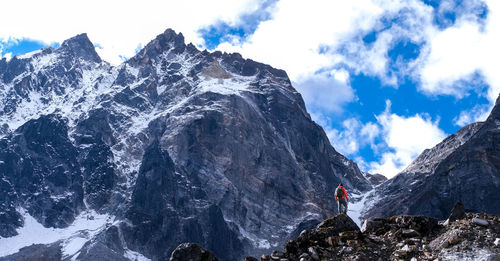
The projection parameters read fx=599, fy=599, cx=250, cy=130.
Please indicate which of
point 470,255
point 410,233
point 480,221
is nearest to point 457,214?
point 480,221

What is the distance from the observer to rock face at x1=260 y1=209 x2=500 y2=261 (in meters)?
22.0

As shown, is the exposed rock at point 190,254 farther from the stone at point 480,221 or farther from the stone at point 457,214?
the stone at point 457,214

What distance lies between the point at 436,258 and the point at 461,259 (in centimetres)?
85

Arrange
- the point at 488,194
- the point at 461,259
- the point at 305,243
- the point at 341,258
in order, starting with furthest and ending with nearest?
the point at 488,194 → the point at 305,243 → the point at 341,258 → the point at 461,259

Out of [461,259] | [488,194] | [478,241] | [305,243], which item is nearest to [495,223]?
[478,241]

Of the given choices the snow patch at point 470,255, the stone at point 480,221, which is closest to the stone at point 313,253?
the snow patch at point 470,255

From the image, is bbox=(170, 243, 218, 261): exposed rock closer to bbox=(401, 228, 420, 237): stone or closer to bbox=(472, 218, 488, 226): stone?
bbox=(401, 228, 420, 237): stone

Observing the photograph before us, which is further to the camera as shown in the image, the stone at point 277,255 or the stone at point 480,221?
the stone at point 480,221

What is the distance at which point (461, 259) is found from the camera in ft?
69.8

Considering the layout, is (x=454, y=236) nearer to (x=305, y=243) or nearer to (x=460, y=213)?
(x=460, y=213)

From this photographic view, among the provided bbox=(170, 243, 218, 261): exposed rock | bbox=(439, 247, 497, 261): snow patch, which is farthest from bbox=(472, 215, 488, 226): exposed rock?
bbox=(170, 243, 218, 261): exposed rock

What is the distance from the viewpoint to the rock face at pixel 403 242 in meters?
22.0

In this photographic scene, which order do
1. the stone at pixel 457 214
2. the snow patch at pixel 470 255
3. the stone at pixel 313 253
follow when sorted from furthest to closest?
the stone at pixel 457 214 → the stone at pixel 313 253 → the snow patch at pixel 470 255

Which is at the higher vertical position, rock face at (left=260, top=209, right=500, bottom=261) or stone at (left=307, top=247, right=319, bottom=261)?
rock face at (left=260, top=209, right=500, bottom=261)
